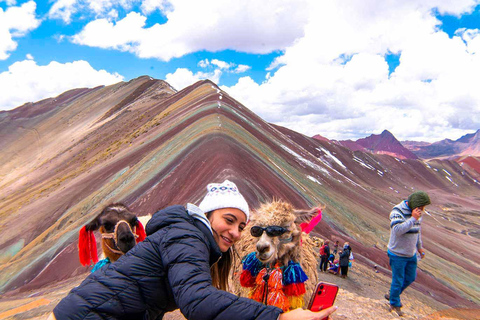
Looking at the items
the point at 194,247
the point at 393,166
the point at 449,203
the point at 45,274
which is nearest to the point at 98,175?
the point at 45,274

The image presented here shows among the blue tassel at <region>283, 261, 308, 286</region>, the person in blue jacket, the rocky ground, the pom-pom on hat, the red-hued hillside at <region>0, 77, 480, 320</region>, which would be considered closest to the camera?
the person in blue jacket

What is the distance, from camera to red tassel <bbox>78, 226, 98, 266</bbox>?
3.37 metres

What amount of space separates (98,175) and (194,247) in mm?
18806

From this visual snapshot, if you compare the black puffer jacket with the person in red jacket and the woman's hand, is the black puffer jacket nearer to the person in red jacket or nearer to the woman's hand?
the woman's hand

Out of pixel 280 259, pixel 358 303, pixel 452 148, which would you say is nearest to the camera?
pixel 280 259

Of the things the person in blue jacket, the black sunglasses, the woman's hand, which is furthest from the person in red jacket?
A: the woman's hand

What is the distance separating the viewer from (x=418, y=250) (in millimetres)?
4887

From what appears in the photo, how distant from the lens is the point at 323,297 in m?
A: 1.42

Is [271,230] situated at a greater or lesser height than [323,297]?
lesser

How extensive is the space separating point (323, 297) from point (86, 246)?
2.99 meters

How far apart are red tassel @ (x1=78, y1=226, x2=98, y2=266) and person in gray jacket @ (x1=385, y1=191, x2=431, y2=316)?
4137 mm

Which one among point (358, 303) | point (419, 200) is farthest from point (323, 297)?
point (358, 303)

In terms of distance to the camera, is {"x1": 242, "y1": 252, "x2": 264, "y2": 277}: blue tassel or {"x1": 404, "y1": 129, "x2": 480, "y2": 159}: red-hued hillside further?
{"x1": 404, "y1": 129, "x2": 480, "y2": 159}: red-hued hillside

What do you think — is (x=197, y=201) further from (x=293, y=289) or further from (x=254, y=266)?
(x=293, y=289)
